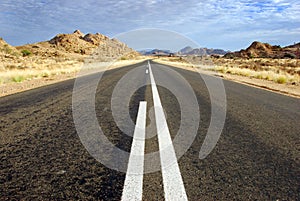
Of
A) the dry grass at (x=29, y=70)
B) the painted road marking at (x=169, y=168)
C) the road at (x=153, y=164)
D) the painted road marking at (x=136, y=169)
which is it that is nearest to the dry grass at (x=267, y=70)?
the road at (x=153, y=164)

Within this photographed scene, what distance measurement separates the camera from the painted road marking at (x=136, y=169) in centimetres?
231

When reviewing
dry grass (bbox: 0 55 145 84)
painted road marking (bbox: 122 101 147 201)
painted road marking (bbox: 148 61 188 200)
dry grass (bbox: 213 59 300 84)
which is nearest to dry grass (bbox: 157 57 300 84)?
dry grass (bbox: 213 59 300 84)

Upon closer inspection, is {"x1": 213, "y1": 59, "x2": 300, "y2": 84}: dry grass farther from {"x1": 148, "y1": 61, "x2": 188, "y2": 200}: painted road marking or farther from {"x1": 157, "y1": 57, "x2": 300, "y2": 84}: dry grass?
{"x1": 148, "y1": 61, "x2": 188, "y2": 200}: painted road marking

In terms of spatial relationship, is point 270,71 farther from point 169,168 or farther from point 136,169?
point 136,169

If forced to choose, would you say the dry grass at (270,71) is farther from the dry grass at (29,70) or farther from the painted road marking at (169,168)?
the dry grass at (29,70)

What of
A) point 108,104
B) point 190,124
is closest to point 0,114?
point 108,104

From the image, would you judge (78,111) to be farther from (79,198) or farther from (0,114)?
(79,198)

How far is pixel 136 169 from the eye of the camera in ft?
9.29

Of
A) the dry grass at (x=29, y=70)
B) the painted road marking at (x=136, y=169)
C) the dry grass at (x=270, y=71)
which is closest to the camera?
the painted road marking at (x=136, y=169)

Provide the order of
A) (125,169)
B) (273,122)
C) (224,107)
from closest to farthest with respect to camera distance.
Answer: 1. (125,169)
2. (273,122)
3. (224,107)

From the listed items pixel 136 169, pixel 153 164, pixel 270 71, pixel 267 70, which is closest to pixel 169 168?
pixel 153 164

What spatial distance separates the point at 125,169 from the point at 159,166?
405 mm

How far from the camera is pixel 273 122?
5.25m

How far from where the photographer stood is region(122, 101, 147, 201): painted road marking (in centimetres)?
231
